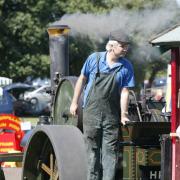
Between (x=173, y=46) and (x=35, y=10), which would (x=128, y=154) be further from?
(x=35, y=10)

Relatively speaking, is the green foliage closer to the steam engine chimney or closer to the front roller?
the steam engine chimney

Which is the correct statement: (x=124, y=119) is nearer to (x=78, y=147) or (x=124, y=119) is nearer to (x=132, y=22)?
(x=78, y=147)

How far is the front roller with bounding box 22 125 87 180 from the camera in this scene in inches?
181

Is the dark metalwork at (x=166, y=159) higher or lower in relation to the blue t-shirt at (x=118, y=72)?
lower

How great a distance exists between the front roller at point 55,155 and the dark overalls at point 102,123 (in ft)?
0.36

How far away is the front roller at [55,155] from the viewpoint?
4.59 metres

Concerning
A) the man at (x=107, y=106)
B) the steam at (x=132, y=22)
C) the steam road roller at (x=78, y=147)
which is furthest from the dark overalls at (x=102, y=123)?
the steam at (x=132, y=22)

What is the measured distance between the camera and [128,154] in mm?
4562

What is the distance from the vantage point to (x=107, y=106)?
14.9 feet

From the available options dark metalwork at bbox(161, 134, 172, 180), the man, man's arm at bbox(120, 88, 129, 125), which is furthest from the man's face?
dark metalwork at bbox(161, 134, 172, 180)

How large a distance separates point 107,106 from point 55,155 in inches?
21.0

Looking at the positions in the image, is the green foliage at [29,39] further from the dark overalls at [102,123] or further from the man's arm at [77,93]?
the dark overalls at [102,123]

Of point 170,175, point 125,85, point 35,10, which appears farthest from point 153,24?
point 35,10

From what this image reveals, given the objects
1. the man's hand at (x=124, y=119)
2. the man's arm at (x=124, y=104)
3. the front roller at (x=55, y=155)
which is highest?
the man's arm at (x=124, y=104)
